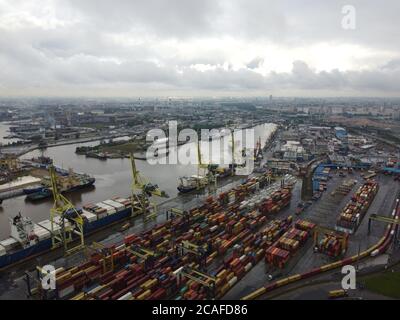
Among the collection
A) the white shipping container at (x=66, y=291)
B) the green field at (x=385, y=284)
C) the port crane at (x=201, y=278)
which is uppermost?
the port crane at (x=201, y=278)

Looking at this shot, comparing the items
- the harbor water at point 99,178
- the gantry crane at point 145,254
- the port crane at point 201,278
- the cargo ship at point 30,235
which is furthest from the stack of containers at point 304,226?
the cargo ship at point 30,235

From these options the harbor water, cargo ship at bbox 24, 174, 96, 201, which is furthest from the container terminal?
cargo ship at bbox 24, 174, 96, 201

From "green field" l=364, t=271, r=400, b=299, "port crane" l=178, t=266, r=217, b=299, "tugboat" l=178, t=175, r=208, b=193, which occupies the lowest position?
"green field" l=364, t=271, r=400, b=299

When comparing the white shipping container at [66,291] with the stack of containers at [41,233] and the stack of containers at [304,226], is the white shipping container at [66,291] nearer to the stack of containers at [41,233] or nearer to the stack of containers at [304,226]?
the stack of containers at [41,233]

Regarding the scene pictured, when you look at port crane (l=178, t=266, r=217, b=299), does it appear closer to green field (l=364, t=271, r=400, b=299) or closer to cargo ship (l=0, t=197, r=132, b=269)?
green field (l=364, t=271, r=400, b=299)

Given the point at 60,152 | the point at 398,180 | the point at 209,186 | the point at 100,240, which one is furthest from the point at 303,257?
the point at 60,152

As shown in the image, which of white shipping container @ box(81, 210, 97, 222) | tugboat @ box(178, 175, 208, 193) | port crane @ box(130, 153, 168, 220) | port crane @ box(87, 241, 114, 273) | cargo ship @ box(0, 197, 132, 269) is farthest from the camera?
tugboat @ box(178, 175, 208, 193)

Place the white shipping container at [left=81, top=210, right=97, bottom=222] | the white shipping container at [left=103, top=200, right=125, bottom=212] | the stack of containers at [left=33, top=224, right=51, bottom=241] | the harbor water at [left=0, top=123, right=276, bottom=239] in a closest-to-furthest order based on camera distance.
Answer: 1. the stack of containers at [left=33, top=224, right=51, bottom=241]
2. the white shipping container at [left=81, top=210, right=97, bottom=222]
3. the white shipping container at [left=103, top=200, right=125, bottom=212]
4. the harbor water at [left=0, top=123, right=276, bottom=239]
